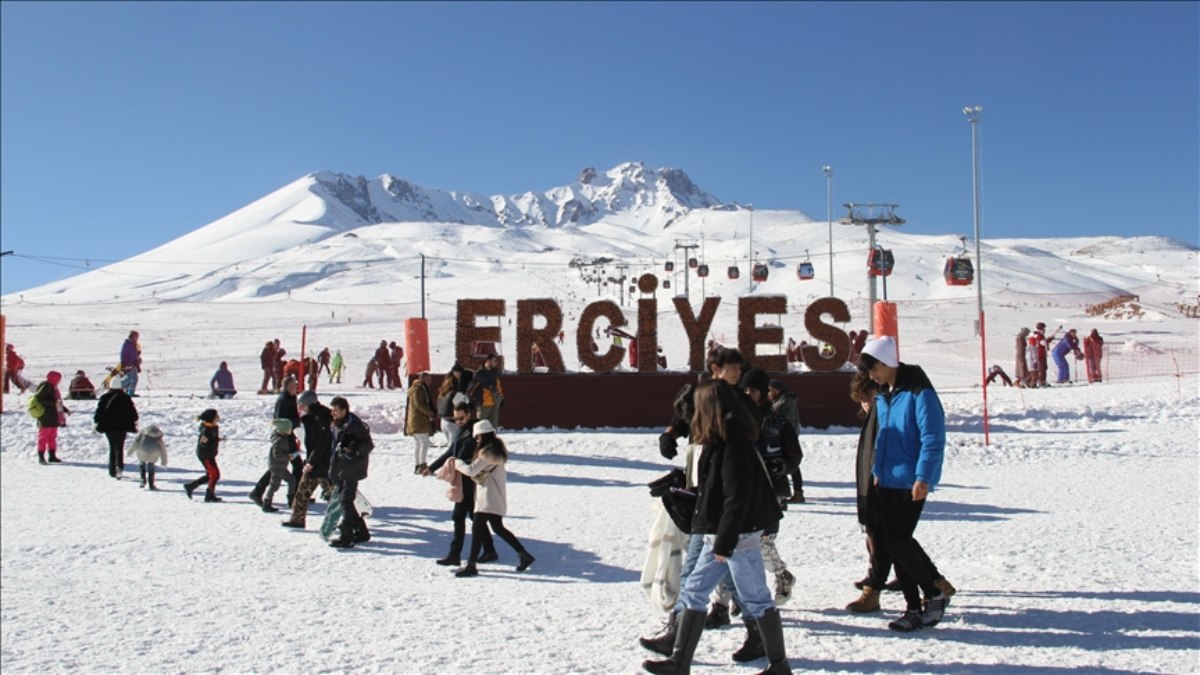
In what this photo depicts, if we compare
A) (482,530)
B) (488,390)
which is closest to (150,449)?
(488,390)

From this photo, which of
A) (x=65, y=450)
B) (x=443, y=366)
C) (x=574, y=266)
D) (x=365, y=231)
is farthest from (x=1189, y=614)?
(x=365, y=231)

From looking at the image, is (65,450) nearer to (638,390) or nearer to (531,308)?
(531,308)

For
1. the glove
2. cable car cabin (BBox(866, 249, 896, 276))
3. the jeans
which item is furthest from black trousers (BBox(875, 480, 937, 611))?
cable car cabin (BBox(866, 249, 896, 276))

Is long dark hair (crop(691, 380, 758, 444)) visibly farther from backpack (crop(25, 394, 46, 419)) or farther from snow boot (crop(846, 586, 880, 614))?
backpack (crop(25, 394, 46, 419))

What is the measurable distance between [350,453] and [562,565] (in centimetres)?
233

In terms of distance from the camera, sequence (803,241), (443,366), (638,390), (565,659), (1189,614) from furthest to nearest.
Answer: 1. (803,241)
2. (443,366)
3. (638,390)
4. (1189,614)
5. (565,659)

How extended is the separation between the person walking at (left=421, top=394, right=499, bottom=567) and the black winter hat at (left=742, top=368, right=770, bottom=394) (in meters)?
2.47

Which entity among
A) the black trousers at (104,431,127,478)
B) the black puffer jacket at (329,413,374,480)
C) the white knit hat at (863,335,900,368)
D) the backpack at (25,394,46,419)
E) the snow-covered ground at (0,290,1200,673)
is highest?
the white knit hat at (863,335,900,368)

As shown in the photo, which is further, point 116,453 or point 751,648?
point 116,453

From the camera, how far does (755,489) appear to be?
184 inches

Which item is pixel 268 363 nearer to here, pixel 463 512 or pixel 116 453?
pixel 116 453

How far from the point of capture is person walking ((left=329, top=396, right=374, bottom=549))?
8.78 m

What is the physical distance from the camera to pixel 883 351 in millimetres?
5523

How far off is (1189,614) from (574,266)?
3935 inches
